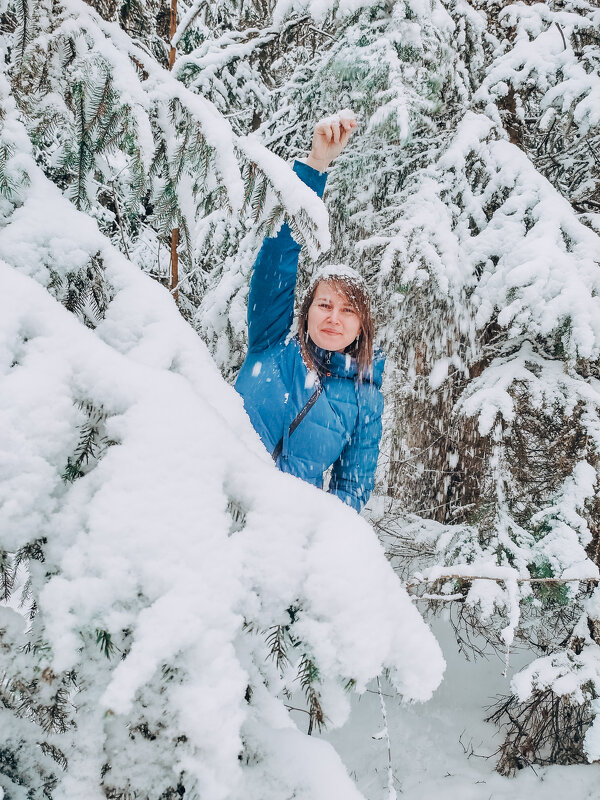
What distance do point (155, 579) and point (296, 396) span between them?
1.48m

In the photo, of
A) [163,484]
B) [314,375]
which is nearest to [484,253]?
[314,375]

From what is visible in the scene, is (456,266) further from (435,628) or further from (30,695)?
(435,628)

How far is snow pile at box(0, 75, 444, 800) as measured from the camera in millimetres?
734

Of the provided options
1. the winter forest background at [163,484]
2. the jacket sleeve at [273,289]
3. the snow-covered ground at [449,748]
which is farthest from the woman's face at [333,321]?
the snow-covered ground at [449,748]

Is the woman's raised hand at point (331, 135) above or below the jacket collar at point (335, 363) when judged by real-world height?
above

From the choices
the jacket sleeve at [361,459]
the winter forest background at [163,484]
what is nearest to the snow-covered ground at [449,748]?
the winter forest background at [163,484]

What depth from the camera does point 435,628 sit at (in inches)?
217

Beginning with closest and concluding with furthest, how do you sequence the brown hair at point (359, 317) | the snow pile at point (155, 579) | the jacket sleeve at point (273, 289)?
the snow pile at point (155, 579)
the jacket sleeve at point (273, 289)
the brown hair at point (359, 317)

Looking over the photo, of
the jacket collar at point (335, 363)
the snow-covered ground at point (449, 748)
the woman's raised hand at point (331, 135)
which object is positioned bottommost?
the snow-covered ground at point (449, 748)

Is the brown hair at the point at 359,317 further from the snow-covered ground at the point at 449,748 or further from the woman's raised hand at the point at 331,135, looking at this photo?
the snow-covered ground at the point at 449,748

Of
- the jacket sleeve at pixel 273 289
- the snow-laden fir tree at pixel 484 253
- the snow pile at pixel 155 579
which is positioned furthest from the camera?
the snow-laden fir tree at pixel 484 253

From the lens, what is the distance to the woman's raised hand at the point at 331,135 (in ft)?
5.28

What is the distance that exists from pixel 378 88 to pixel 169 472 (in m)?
3.73

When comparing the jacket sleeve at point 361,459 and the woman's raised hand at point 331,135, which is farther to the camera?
the jacket sleeve at point 361,459
